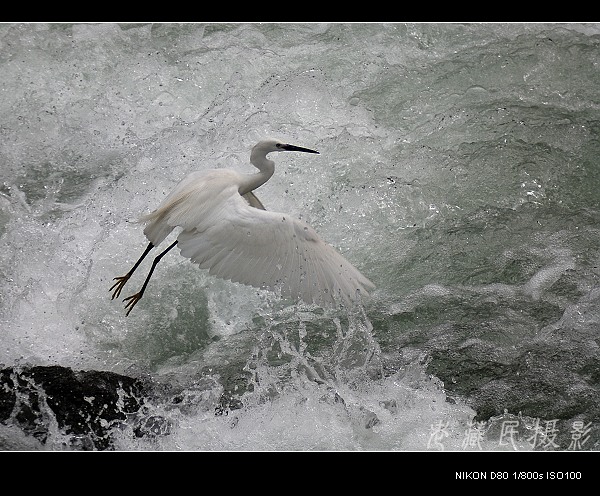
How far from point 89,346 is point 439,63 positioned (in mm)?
→ 2913

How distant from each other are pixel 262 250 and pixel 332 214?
115 centimetres

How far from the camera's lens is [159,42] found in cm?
555

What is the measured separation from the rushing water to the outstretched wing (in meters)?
0.39

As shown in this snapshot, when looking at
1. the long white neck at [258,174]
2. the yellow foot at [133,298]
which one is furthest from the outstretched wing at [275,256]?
the yellow foot at [133,298]

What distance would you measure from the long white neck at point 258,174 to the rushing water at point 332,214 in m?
0.55

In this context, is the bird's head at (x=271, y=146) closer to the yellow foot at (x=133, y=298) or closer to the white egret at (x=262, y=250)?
the white egret at (x=262, y=250)

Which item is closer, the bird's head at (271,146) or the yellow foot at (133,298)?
the bird's head at (271,146)

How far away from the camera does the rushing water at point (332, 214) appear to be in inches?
129

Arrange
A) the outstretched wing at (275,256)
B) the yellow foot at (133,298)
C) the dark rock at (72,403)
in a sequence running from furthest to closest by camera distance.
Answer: the yellow foot at (133,298)
the outstretched wing at (275,256)
the dark rock at (72,403)

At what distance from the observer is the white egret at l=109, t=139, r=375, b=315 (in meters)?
3.08

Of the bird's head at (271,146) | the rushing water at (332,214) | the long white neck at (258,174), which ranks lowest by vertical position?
the rushing water at (332,214)

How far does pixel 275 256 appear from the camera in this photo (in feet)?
10.3

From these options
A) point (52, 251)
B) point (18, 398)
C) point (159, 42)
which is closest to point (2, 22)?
point (159, 42)

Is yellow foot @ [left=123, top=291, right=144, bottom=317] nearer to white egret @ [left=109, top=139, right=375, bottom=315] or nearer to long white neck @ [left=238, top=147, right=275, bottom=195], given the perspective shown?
white egret @ [left=109, top=139, right=375, bottom=315]
